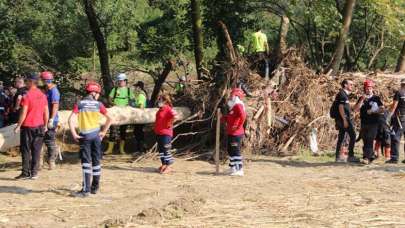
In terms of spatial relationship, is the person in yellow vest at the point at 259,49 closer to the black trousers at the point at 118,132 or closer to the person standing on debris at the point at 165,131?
the black trousers at the point at 118,132

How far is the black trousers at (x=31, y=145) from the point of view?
35.4ft

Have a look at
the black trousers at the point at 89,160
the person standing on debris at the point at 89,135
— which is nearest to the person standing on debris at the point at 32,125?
the person standing on debris at the point at 89,135

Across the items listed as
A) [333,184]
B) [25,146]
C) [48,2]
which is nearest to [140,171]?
[25,146]

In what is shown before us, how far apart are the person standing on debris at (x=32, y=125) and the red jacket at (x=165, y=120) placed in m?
2.17

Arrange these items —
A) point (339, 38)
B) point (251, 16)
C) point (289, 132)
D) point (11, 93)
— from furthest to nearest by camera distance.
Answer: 1. point (251, 16)
2. point (339, 38)
3. point (11, 93)
4. point (289, 132)

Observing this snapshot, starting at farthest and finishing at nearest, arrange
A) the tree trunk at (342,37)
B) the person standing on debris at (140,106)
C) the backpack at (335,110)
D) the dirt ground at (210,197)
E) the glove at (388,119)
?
1. the tree trunk at (342,37)
2. the person standing on debris at (140,106)
3. the glove at (388,119)
4. the backpack at (335,110)
5. the dirt ground at (210,197)

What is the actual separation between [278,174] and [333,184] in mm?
1532

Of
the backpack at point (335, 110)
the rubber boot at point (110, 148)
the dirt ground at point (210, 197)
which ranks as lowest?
the dirt ground at point (210, 197)

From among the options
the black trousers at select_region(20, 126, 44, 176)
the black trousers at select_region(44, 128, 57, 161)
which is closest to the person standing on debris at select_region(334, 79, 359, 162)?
the black trousers at select_region(44, 128, 57, 161)

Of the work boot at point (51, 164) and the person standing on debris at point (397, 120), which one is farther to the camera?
the person standing on debris at point (397, 120)

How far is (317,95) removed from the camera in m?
16.0

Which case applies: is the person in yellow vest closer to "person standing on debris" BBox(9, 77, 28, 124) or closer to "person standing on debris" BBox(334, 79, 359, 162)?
"person standing on debris" BBox(334, 79, 359, 162)

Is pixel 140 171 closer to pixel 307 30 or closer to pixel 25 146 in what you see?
pixel 25 146

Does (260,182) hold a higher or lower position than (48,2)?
lower
